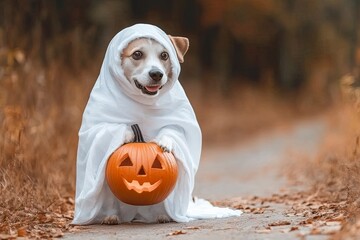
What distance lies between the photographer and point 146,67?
575cm

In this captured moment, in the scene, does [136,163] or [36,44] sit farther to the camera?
[36,44]

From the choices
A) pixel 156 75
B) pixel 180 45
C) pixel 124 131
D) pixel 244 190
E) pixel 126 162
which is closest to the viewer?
pixel 156 75

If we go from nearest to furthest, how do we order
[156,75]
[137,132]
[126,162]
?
[156,75] < [126,162] < [137,132]

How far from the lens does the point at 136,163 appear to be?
18.7ft

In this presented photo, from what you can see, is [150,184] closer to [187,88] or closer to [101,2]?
[101,2]

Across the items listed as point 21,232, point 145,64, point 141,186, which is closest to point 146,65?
point 145,64

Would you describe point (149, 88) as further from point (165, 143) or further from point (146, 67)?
point (165, 143)

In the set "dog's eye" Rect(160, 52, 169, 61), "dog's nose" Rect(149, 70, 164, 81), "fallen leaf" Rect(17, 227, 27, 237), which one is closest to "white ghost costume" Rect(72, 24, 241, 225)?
"dog's eye" Rect(160, 52, 169, 61)

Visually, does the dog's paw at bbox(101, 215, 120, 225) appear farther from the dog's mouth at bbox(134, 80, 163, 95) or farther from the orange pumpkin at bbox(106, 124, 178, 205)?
the dog's mouth at bbox(134, 80, 163, 95)

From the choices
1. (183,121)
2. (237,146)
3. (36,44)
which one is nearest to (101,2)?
(237,146)

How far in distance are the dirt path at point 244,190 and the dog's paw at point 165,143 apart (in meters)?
0.56

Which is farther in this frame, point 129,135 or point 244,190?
point 244,190

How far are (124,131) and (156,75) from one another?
511mm

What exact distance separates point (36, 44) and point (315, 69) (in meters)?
15.5
